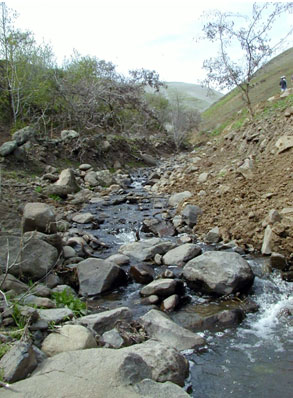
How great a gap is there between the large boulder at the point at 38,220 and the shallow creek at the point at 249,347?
173 centimetres

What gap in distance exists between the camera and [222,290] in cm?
480

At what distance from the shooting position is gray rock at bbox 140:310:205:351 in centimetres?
377

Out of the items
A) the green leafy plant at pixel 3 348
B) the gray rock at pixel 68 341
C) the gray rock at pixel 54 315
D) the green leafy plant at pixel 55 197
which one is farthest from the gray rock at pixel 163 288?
the green leafy plant at pixel 55 197

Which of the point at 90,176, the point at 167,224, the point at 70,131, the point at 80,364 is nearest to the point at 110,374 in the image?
the point at 80,364

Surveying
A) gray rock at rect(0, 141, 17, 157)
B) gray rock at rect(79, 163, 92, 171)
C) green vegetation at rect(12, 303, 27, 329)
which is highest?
gray rock at rect(0, 141, 17, 157)

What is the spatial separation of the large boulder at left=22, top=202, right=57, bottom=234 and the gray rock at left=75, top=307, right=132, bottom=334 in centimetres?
247

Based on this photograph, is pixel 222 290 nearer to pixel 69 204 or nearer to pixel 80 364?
pixel 80 364

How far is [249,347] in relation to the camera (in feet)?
12.4

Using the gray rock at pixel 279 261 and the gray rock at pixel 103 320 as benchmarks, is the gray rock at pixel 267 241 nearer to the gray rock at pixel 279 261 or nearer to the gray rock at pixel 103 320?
the gray rock at pixel 279 261

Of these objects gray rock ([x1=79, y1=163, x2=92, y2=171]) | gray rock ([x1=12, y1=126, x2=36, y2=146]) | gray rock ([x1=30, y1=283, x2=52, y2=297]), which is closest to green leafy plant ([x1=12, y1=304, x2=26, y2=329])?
gray rock ([x1=30, y1=283, x2=52, y2=297])

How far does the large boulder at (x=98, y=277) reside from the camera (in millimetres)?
5145

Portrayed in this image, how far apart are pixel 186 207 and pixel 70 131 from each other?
30.4 ft

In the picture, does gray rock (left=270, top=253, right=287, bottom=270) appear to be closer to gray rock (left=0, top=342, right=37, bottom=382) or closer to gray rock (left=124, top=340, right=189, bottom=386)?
gray rock (left=124, top=340, right=189, bottom=386)

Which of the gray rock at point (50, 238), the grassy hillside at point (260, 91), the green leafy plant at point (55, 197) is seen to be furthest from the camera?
the grassy hillside at point (260, 91)
